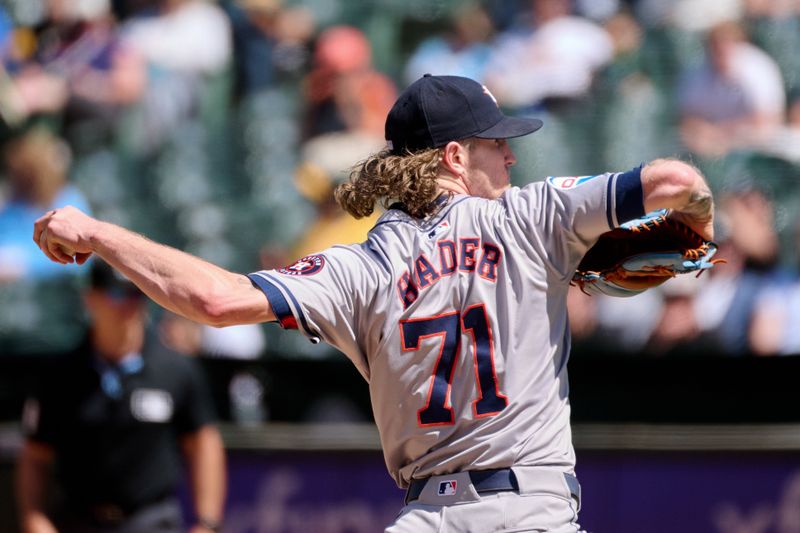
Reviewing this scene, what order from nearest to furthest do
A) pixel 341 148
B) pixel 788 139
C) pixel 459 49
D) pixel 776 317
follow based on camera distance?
pixel 776 317
pixel 788 139
pixel 341 148
pixel 459 49

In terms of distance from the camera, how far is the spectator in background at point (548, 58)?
8289mm

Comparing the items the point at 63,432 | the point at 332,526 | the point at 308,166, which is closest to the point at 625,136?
the point at 308,166

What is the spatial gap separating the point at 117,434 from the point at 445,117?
288 cm

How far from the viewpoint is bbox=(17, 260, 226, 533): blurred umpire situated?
5281mm

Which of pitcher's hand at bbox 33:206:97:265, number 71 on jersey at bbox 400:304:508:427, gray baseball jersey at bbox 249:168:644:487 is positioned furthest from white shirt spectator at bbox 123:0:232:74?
number 71 on jersey at bbox 400:304:508:427

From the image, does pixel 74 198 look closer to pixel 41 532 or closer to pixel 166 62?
pixel 166 62

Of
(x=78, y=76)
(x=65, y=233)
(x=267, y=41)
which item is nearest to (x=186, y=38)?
(x=267, y=41)

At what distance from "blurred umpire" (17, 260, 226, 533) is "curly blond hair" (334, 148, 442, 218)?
2.49 m

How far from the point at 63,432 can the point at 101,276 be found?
2.52ft

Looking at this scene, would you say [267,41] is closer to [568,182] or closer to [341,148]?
[341,148]

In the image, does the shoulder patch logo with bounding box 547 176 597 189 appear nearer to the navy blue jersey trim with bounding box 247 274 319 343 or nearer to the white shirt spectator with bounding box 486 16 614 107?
the navy blue jersey trim with bounding box 247 274 319 343

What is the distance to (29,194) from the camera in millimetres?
8375

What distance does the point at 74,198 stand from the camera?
8.34 meters

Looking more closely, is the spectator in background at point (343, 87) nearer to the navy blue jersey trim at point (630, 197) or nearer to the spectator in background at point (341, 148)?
the spectator in background at point (341, 148)
